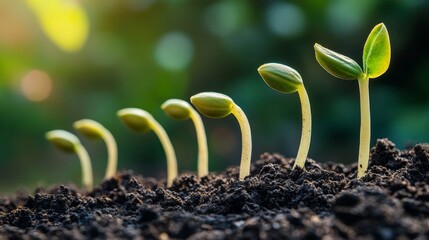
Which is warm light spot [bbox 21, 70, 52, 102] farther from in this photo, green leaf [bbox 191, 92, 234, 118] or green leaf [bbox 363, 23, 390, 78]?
green leaf [bbox 363, 23, 390, 78]

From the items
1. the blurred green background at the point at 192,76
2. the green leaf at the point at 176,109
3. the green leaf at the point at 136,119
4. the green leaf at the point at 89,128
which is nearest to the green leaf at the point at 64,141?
the green leaf at the point at 89,128

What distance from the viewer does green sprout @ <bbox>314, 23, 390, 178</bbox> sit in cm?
123

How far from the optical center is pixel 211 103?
133 cm

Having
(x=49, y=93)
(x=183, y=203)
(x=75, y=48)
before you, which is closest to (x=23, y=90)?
(x=49, y=93)

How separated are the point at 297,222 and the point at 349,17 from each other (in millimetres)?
2511

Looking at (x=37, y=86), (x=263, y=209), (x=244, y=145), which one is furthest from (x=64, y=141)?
(x=37, y=86)

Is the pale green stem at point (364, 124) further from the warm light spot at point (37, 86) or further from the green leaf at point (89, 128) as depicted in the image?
the warm light spot at point (37, 86)

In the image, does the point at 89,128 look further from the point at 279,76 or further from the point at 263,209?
the point at 263,209

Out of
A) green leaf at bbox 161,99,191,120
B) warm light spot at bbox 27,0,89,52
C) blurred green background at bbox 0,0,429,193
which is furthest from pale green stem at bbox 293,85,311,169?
warm light spot at bbox 27,0,89,52

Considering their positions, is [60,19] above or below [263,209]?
above

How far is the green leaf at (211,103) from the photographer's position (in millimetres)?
1320

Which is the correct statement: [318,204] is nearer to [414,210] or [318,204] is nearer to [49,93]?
[414,210]

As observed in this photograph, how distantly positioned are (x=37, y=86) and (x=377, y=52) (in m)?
3.00

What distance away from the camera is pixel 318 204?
1.08 metres
